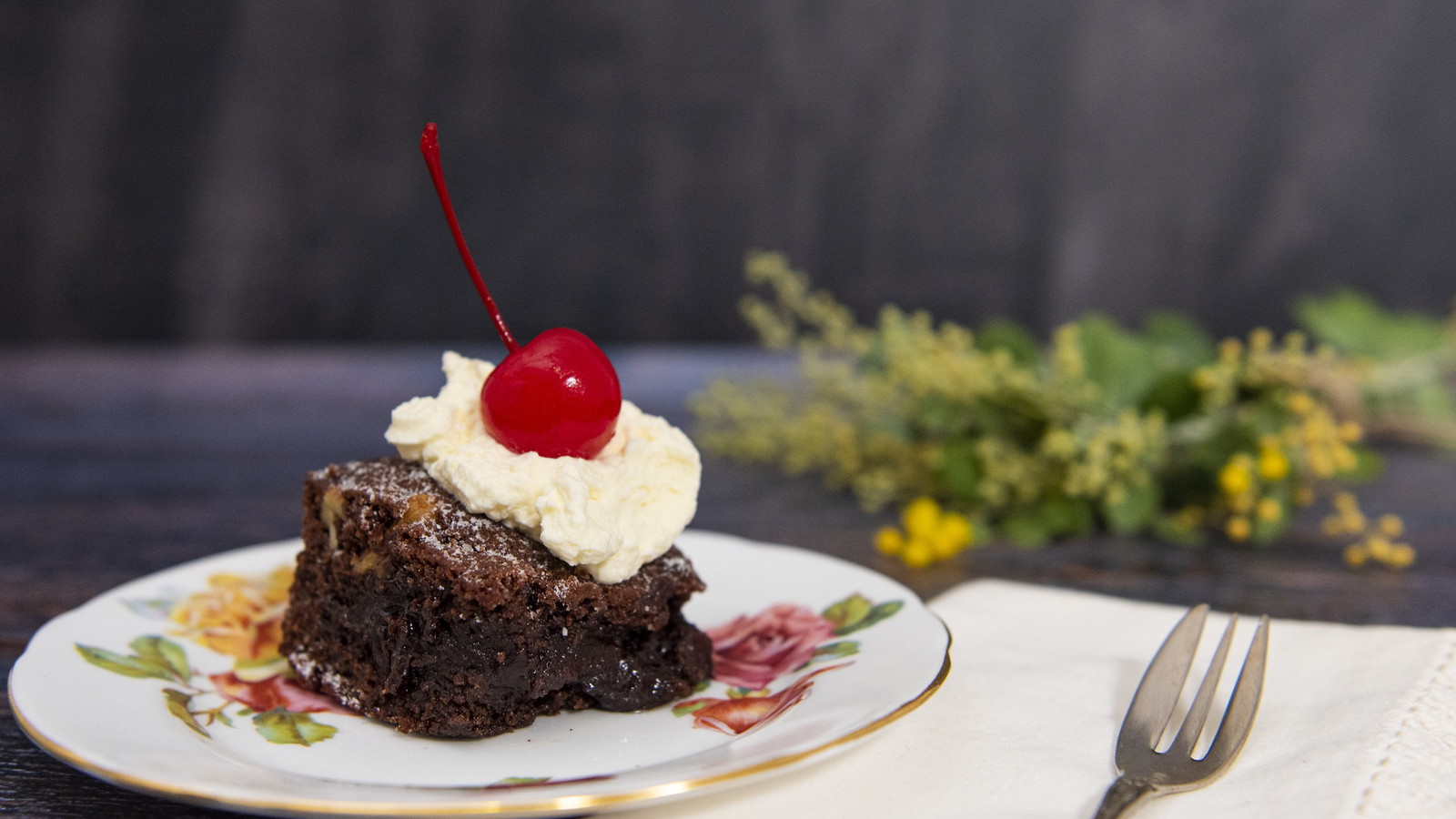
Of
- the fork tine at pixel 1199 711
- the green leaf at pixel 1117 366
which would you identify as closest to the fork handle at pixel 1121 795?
the fork tine at pixel 1199 711

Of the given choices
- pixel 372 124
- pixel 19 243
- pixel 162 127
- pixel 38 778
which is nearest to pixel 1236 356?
pixel 38 778

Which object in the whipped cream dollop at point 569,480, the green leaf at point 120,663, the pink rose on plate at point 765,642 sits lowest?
the pink rose on plate at point 765,642

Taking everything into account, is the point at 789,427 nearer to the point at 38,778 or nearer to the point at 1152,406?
the point at 1152,406

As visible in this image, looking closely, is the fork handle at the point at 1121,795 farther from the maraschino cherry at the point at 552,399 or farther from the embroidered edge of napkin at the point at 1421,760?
the maraschino cherry at the point at 552,399

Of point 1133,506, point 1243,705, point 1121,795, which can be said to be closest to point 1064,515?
point 1133,506

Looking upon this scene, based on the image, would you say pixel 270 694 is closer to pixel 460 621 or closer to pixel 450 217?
pixel 460 621

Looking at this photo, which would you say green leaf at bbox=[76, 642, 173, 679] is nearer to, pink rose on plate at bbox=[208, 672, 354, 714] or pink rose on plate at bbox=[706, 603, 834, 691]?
pink rose on plate at bbox=[208, 672, 354, 714]

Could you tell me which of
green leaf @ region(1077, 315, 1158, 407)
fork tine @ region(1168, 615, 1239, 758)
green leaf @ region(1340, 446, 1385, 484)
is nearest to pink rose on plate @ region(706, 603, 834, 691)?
fork tine @ region(1168, 615, 1239, 758)
